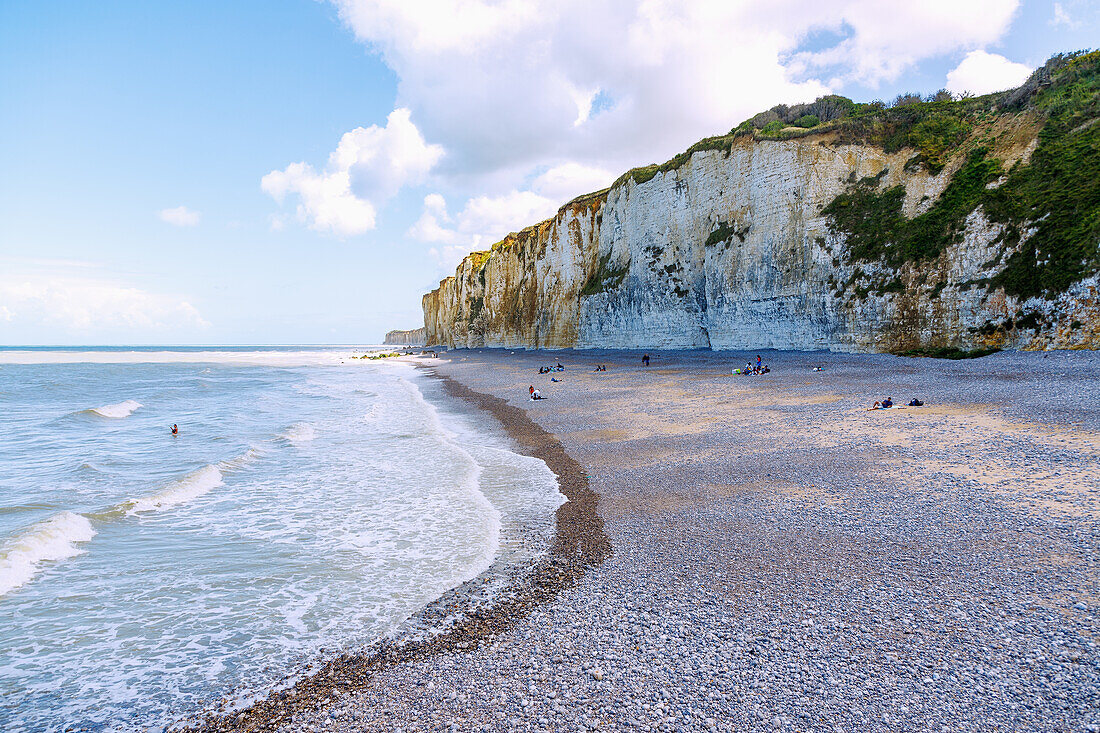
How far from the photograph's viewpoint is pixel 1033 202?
22875 millimetres

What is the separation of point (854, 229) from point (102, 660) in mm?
37557

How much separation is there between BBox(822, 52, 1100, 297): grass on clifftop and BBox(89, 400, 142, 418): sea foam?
137ft

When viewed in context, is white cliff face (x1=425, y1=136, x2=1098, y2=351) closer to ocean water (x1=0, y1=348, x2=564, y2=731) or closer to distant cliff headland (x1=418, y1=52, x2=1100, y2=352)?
distant cliff headland (x1=418, y1=52, x2=1100, y2=352)

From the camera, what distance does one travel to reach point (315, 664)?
490 cm

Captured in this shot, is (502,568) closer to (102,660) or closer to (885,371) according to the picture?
(102,660)

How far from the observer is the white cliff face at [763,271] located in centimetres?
2456

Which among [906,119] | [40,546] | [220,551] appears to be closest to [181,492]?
[40,546]

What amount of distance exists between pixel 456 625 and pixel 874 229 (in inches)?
1361

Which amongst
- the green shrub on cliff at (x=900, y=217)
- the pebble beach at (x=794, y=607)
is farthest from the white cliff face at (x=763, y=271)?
the pebble beach at (x=794, y=607)

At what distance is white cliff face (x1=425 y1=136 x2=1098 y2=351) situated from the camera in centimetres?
2456

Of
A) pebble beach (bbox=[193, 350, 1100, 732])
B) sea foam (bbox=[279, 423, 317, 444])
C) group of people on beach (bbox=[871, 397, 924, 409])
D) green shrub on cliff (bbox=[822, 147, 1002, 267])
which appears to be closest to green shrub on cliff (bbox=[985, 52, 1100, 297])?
green shrub on cliff (bbox=[822, 147, 1002, 267])

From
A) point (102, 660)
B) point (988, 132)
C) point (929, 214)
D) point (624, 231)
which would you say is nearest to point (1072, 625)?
point (102, 660)

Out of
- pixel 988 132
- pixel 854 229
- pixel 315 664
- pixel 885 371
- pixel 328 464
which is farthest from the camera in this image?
pixel 854 229

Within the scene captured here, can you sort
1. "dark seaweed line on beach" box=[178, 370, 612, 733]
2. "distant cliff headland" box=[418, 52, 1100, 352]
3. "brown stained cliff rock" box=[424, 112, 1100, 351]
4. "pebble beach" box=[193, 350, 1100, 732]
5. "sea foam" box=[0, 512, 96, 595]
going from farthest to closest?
1. "brown stained cliff rock" box=[424, 112, 1100, 351]
2. "distant cliff headland" box=[418, 52, 1100, 352]
3. "sea foam" box=[0, 512, 96, 595]
4. "dark seaweed line on beach" box=[178, 370, 612, 733]
5. "pebble beach" box=[193, 350, 1100, 732]
